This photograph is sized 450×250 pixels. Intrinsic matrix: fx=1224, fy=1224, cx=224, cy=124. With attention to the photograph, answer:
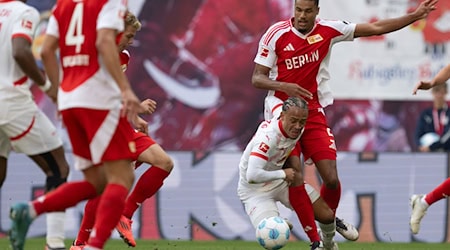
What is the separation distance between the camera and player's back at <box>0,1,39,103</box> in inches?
396

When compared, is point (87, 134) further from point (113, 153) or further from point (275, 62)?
point (275, 62)

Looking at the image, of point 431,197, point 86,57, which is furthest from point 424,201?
point 86,57

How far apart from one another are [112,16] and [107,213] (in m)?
1.36

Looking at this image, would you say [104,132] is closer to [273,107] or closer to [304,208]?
[304,208]

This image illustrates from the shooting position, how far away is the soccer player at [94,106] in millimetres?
8422

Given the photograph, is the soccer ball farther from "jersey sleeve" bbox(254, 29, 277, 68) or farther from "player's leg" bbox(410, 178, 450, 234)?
"player's leg" bbox(410, 178, 450, 234)

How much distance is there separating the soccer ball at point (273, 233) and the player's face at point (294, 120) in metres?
0.79

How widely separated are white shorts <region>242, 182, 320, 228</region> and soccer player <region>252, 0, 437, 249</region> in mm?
397

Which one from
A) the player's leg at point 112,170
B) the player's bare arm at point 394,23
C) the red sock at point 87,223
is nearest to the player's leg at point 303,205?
the player's bare arm at point 394,23

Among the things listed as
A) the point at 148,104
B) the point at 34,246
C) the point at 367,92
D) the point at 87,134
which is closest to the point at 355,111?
the point at 367,92

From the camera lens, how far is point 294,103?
419 inches

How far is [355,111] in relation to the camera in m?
19.0

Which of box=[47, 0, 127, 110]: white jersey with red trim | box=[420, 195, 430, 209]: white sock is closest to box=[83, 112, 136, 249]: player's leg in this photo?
box=[47, 0, 127, 110]: white jersey with red trim

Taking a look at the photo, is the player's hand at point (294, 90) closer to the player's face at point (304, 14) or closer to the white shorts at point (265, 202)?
the player's face at point (304, 14)
